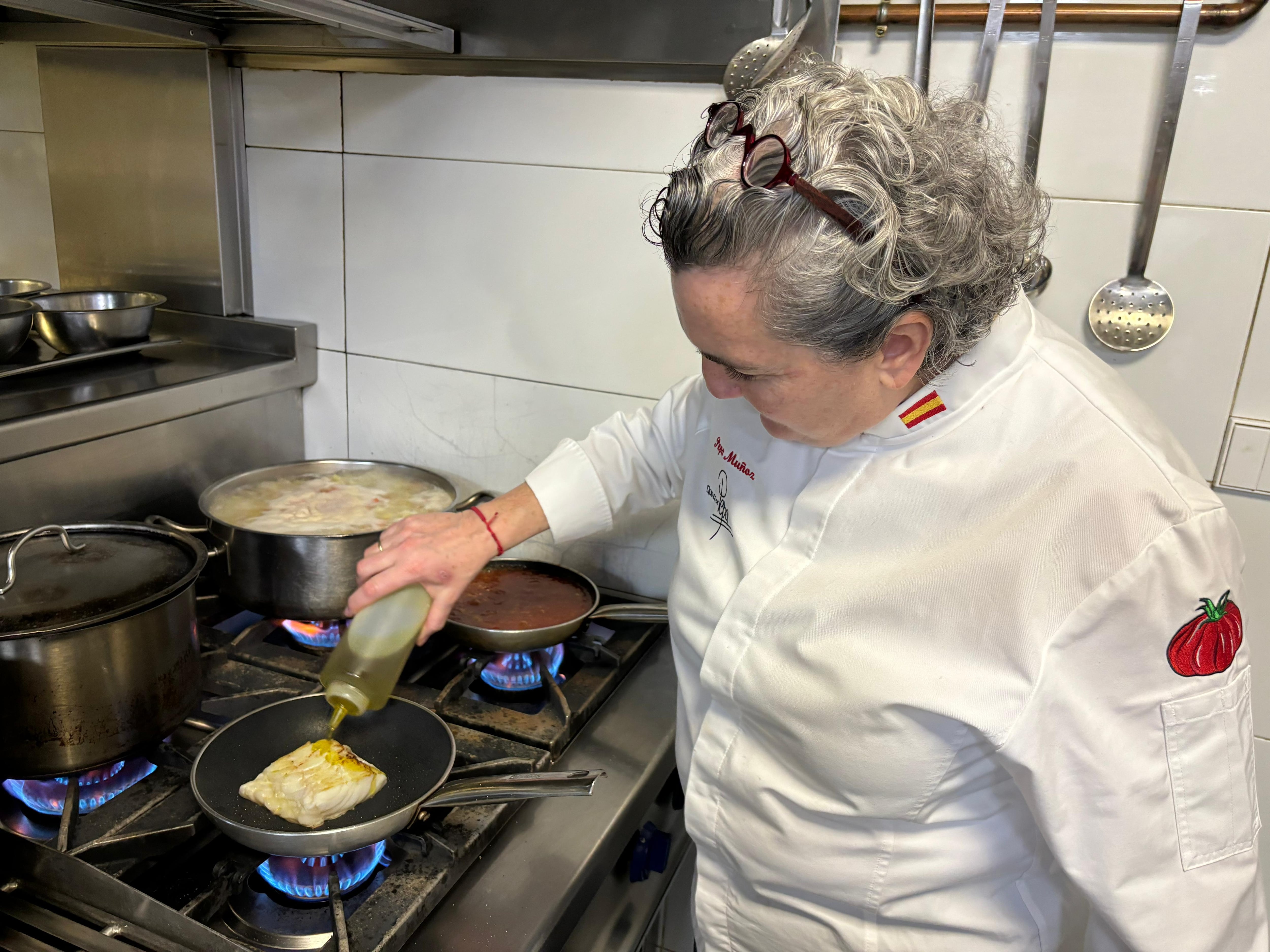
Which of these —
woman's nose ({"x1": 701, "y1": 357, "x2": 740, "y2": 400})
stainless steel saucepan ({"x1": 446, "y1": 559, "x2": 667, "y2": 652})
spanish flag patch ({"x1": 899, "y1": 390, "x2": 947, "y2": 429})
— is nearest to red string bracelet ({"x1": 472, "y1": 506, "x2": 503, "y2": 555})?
stainless steel saucepan ({"x1": 446, "y1": 559, "x2": 667, "y2": 652})

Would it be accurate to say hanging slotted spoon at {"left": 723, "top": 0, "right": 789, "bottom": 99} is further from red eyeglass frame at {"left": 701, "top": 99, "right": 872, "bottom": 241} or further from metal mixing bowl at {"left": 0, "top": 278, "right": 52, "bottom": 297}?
metal mixing bowl at {"left": 0, "top": 278, "right": 52, "bottom": 297}

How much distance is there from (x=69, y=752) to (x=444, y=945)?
1.24 ft

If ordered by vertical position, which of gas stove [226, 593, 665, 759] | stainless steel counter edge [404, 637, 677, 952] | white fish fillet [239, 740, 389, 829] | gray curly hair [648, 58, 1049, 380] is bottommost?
stainless steel counter edge [404, 637, 677, 952]

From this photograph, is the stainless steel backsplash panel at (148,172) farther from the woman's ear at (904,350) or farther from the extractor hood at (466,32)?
the woman's ear at (904,350)

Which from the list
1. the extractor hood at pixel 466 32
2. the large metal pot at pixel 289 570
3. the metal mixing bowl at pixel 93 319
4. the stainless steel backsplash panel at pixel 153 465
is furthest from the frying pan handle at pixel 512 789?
the metal mixing bowl at pixel 93 319

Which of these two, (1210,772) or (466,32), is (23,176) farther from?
(1210,772)

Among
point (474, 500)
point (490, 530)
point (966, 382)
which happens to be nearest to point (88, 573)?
point (490, 530)

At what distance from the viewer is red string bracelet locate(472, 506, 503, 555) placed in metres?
0.98

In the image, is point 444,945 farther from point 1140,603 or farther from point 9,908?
point 1140,603

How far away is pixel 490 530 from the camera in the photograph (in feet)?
3.23

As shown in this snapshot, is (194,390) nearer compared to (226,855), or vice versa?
(226,855)

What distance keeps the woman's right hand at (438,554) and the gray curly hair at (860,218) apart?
0.41 metres
